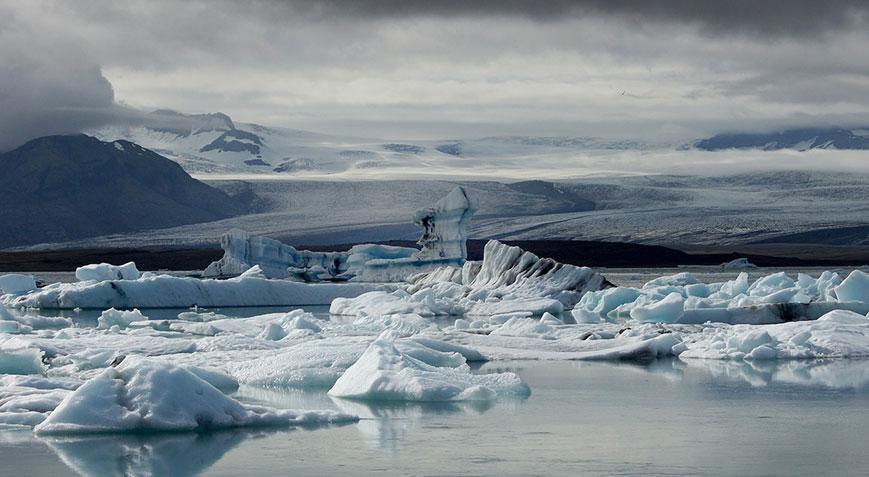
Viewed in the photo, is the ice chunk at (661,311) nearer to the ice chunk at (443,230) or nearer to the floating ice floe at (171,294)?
the floating ice floe at (171,294)

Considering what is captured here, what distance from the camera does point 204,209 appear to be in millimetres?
98750

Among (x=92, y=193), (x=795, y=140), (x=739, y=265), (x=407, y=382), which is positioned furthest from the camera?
(x=795, y=140)

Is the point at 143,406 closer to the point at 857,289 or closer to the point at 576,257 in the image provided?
the point at 857,289

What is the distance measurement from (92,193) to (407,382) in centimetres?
9671

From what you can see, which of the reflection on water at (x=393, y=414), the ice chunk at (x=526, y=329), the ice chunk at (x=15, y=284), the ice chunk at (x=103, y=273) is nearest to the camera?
the reflection on water at (x=393, y=414)

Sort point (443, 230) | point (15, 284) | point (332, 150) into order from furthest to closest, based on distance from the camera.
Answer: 1. point (332, 150)
2. point (443, 230)
3. point (15, 284)

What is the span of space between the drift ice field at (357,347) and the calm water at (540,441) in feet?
0.30

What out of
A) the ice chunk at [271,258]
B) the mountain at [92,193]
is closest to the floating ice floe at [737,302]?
the ice chunk at [271,258]

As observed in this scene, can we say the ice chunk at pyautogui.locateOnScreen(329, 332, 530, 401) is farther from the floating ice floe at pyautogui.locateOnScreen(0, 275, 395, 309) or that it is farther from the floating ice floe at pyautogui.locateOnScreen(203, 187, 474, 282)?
the floating ice floe at pyautogui.locateOnScreen(203, 187, 474, 282)

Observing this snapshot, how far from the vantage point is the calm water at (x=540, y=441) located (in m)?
7.00

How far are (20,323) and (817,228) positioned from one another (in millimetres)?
46048

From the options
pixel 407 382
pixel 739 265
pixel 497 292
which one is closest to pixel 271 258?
pixel 497 292

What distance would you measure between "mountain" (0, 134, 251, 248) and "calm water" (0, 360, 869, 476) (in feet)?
277

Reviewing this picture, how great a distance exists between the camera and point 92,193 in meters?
103
